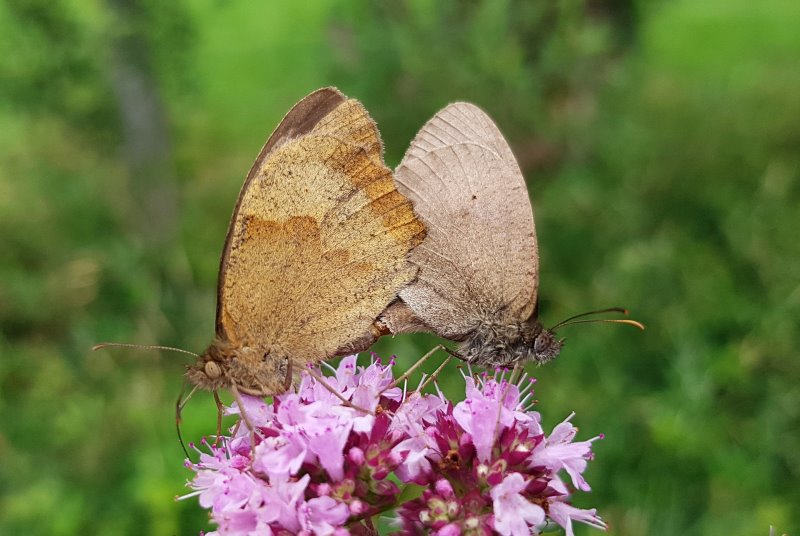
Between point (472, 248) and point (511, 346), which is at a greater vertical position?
point (472, 248)

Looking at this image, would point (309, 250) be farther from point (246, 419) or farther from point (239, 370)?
point (246, 419)

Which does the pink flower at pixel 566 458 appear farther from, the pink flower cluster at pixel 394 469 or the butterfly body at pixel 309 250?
the butterfly body at pixel 309 250

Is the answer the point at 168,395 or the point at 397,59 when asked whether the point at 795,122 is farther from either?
the point at 168,395

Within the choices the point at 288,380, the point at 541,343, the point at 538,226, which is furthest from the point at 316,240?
the point at 538,226

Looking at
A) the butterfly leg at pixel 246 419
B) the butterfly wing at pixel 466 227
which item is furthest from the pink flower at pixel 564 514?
the butterfly leg at pixel 246 419

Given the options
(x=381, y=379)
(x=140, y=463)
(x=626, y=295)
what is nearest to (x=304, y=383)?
(x=381, y=379)

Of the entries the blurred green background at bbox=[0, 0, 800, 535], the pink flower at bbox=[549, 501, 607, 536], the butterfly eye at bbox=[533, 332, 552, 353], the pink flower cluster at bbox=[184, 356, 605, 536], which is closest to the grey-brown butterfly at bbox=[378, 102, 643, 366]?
the butterfly eye at bbox=[533, 332, 552, 353]
